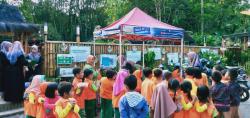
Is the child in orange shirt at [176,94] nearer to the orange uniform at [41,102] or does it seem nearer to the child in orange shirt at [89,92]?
the orange uniform at [41,102]

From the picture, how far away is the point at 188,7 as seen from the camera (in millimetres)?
29062

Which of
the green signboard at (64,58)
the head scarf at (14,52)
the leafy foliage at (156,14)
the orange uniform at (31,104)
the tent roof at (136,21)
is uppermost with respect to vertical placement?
the leafy foliage at (156,14)

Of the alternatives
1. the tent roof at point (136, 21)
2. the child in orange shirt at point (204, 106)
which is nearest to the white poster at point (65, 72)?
the tent roof at point (136, 21)

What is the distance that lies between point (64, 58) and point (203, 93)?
787 cm

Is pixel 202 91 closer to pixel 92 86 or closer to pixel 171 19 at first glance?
pixel 92 86

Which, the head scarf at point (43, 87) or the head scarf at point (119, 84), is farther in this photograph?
the head scarf at point (119, 84)

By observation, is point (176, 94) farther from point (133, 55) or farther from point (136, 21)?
point (133, 55)

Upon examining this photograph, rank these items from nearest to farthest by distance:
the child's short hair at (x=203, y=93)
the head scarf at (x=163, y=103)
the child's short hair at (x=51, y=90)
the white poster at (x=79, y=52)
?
the child's short hair at (x=203, y=93) → the child's short hair at (x=51, y=90) → the head scarf at (x=163, y=103) → the white poster at (x=79, y=52)

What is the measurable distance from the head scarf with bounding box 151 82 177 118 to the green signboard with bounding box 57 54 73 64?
716 cm

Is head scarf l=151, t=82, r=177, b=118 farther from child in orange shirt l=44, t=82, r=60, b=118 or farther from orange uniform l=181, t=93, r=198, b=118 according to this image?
child in orange shirt l=44, t=82, r=60, b=118

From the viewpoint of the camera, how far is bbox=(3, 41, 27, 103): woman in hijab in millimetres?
10047

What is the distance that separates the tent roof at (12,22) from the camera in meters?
12.4

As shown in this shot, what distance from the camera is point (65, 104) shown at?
5523mm

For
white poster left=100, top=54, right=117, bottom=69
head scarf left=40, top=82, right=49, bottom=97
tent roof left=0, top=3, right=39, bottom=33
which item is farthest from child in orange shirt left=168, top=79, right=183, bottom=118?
white poster left=100, top=54, right=117, bottom=69
